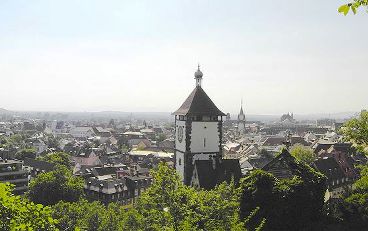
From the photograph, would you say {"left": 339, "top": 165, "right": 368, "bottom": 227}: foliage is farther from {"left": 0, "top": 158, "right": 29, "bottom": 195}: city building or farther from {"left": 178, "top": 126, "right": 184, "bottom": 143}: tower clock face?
{"left": 0, "top": 158, "right": 29, "bottom": 195}: city building

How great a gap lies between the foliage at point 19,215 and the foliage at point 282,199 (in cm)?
1726

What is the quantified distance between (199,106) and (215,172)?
6.98 meters

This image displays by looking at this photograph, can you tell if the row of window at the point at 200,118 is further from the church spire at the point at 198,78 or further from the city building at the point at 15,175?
the city building at the point at 15,175

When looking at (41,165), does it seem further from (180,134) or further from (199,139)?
(199,139)

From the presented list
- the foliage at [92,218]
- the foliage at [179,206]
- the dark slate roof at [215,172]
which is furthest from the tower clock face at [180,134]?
the foliage at [179,206]

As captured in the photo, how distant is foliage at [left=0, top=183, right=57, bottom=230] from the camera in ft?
41.9

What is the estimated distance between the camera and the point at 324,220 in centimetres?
2894

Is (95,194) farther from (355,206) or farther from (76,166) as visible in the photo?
(355,206)

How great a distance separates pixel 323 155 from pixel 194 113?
60.8 meters

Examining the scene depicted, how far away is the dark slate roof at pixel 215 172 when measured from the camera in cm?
4028

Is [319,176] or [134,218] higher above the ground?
[319,176]

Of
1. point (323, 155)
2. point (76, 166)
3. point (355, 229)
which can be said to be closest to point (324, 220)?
point (355, 229)

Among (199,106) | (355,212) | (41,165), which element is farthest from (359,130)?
(41,165)

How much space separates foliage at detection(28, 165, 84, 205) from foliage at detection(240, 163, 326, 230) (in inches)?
1483
